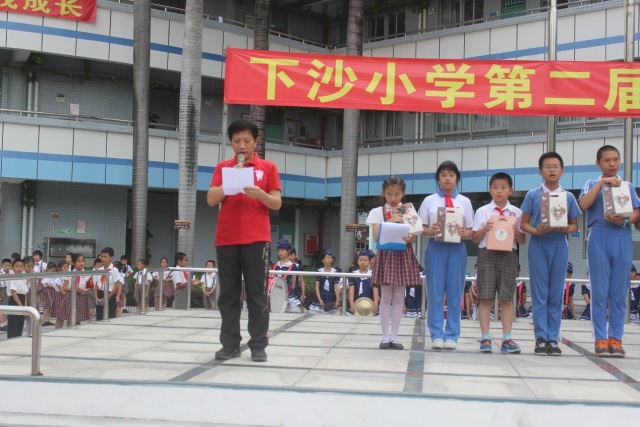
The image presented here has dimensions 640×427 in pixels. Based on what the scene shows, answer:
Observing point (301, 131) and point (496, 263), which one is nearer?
point (496, 263)

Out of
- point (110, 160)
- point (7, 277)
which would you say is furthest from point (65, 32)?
point (7, 277)

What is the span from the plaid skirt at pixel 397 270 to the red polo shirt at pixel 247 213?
1.35 meters

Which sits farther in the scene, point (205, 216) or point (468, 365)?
point (205, 216)

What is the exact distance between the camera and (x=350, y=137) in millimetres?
23406

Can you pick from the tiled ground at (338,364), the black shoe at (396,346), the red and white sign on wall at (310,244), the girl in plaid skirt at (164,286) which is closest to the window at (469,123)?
the red and white sign on wall at (310,244)

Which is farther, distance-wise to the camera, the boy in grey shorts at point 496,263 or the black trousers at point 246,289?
the boy in grey shorts at point 496,263

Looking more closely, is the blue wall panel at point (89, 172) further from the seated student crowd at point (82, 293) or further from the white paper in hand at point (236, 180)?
the white paper in hand at point (236, 180)

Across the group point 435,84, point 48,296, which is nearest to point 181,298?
point 48,296

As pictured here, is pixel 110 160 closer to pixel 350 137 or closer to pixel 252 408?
pixel 350 137

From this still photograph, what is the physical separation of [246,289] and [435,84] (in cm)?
440

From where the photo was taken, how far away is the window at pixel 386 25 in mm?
28172

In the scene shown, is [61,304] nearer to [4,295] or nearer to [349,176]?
[4,295]

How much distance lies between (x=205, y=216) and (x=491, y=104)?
19231mm

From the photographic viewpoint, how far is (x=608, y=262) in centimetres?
721
